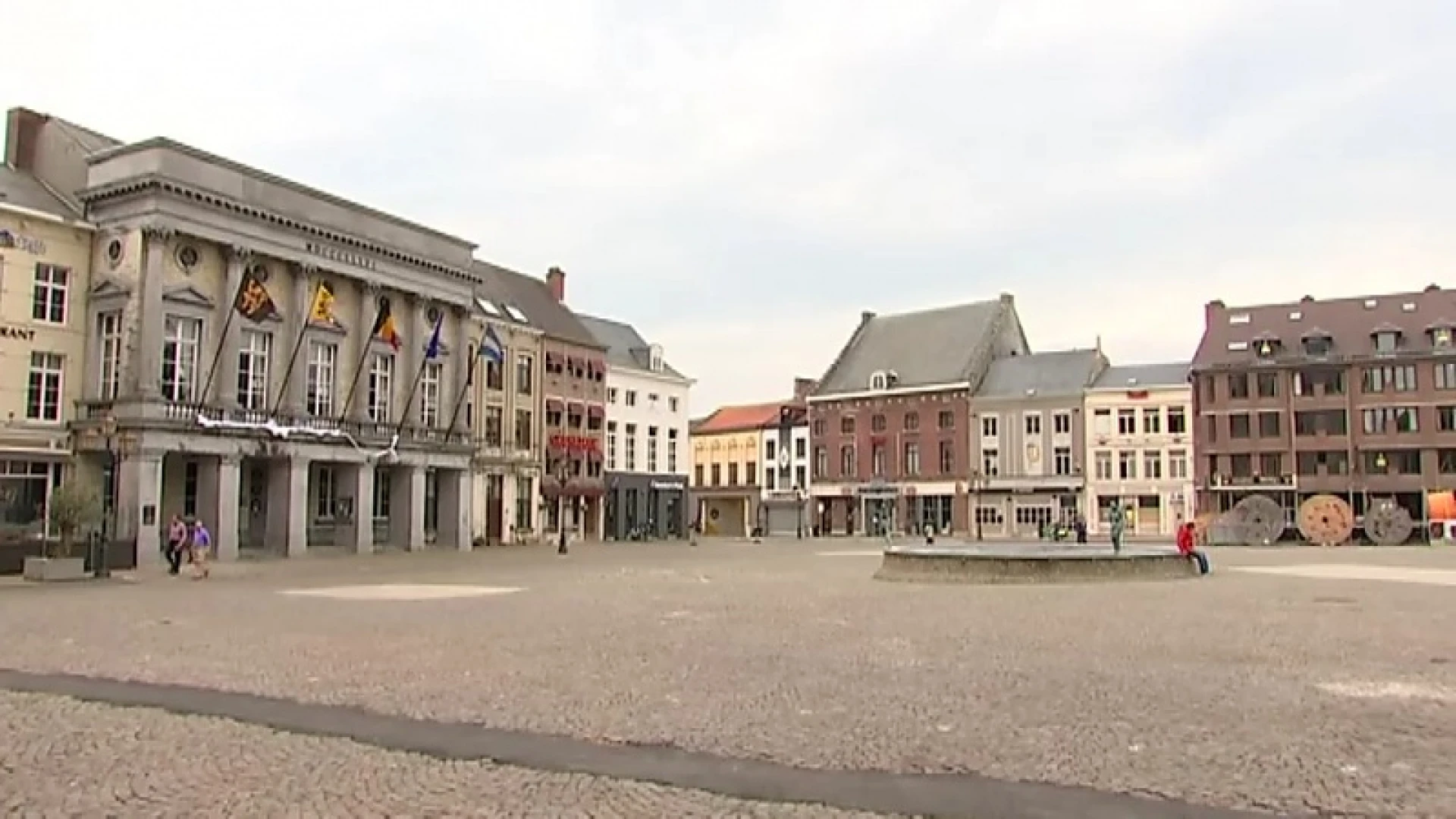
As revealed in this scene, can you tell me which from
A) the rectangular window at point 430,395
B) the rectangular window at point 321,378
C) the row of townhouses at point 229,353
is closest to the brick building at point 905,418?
the row of townhouses at point 229,353

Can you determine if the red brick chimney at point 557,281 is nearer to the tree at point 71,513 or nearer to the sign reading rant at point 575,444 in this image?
the sign reading rant at point 575,444

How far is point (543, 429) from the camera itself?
66.6 m

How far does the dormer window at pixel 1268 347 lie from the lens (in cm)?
7706

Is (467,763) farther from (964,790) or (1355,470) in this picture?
(1355,470)

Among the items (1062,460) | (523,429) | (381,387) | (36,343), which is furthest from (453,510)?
(1062,460)

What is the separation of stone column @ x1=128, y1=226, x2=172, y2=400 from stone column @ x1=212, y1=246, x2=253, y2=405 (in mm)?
2098

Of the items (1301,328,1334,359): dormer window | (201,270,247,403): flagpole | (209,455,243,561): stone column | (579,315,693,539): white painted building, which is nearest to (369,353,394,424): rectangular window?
(201,270,247,403): flagpole

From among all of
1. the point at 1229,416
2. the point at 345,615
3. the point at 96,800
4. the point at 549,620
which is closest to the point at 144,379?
the point at 345,615

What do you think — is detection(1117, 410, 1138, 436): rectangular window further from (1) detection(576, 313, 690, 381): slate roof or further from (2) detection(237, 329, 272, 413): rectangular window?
(2) detection(237, 329, 272, 413): rectangular window

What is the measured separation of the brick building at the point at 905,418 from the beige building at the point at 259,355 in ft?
139

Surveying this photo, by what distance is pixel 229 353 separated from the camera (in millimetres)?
42594

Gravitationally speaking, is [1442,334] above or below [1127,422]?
above

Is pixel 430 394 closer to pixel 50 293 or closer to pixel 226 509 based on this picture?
pixel 226 509

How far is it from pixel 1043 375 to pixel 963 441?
24.9 ft
